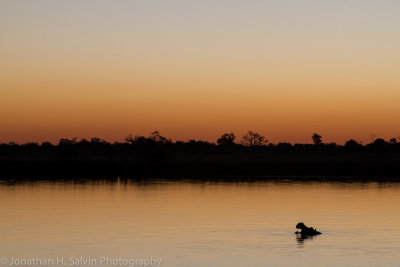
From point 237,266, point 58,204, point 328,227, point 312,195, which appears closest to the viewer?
point 237,266

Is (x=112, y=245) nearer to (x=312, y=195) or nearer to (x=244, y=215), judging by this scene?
(x=244, y=215)

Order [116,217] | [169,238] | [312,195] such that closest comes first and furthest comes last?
[169,238], [116,217], [312,195]

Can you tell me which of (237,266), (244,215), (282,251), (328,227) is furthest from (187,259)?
(244,215)

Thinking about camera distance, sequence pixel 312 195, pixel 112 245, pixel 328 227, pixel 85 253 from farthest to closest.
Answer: pixel 312 195 → pixel 328 227 → pixel 112 245 → pixel 85 253

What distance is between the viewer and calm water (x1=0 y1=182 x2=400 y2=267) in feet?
97.4

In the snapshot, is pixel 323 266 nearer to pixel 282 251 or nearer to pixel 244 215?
pixel 282 251

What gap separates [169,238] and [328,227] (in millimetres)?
9879

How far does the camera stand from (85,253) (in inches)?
1202

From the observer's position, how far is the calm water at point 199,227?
29.7 metres

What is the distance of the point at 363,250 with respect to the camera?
103ft

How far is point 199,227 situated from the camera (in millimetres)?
39688

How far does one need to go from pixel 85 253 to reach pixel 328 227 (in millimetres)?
15153

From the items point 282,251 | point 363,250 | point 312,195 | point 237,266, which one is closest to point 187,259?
point 237,266

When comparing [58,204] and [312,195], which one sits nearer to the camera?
[58,204]
